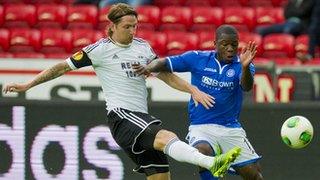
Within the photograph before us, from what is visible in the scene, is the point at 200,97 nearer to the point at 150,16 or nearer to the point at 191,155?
the point at 191,155

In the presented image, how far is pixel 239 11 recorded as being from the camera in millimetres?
14398

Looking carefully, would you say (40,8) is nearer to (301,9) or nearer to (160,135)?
(301,9)

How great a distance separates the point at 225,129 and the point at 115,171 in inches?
Result: 74.0

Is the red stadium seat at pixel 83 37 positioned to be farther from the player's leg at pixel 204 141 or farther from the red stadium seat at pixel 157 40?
the player's leg at pixel 204 141

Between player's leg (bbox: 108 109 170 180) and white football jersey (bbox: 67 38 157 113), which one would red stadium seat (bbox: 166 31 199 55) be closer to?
white football jersey (bbox: 67 38 157 113)

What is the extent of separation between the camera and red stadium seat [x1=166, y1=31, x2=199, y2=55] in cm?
1375

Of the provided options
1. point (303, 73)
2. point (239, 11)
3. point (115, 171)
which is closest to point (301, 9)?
point (239, 11)

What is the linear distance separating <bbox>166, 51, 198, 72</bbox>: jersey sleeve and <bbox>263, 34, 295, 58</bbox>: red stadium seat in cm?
548

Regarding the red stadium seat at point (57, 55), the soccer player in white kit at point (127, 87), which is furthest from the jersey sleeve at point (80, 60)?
the red stadium seat at point (57, 55)

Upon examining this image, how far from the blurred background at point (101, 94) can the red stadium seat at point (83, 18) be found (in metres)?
0.01

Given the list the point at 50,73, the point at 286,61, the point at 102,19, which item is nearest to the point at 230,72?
the point at 50,73

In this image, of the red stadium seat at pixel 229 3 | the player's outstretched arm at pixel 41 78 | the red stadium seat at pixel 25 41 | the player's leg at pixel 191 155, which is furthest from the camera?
the red stadium seat at pixel 229 3

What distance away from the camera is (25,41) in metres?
14.3

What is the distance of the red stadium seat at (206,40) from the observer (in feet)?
44.7
